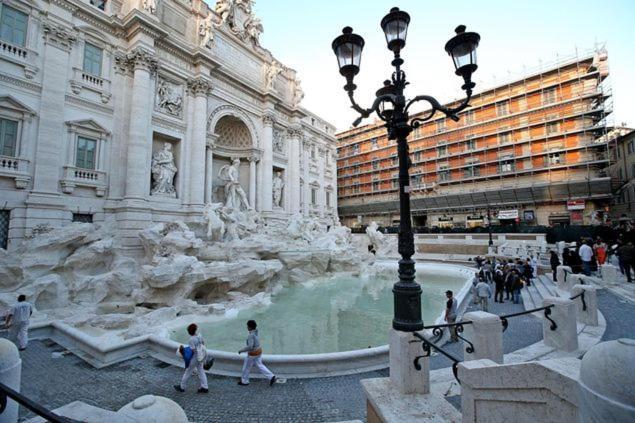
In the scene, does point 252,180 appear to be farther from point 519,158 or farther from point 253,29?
point 519,158

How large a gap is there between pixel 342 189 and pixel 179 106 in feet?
112

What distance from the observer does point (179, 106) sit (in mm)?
16672

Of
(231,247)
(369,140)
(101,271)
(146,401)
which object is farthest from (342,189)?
(146,401)

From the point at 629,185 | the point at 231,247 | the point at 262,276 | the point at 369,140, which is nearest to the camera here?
the point at 262,276

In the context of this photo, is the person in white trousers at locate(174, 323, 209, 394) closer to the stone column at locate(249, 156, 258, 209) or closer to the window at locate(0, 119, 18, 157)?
the window at locate(0, 119, 18, 157)

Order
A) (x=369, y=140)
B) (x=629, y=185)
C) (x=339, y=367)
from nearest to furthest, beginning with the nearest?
(x=339, y=367)
(x=629, y=185)
(x=369, y=140)

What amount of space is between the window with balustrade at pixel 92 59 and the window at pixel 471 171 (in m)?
34.9

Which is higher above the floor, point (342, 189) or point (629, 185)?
point (342, 189)

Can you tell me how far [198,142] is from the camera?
675 inches

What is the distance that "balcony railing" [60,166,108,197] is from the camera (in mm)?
12336

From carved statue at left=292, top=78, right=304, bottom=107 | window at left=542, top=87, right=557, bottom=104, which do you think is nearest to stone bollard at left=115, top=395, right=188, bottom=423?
carved statue at left=292, top=78, right=304, bottom=107

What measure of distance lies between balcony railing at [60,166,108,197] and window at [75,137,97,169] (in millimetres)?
345

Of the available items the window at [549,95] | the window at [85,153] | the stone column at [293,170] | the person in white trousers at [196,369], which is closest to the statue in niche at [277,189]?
the stone column at [293,170]

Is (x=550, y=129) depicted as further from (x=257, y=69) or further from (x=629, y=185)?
(x=257, y=69)
